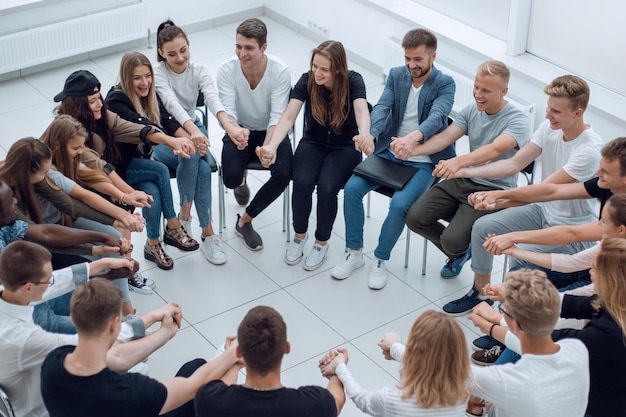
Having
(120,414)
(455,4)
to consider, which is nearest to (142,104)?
(120,414)

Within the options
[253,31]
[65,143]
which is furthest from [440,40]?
[65,143]

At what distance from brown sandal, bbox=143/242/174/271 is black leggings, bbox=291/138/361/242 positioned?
732 millimetres

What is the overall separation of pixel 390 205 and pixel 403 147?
0.32m

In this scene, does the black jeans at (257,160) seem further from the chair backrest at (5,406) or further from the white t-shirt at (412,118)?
the chair backrest at (5,406)

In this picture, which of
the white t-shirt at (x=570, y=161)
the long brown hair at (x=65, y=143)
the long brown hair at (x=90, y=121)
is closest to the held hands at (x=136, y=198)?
the long brown hair at (x=65, y=143)

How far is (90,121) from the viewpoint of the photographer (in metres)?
4.27

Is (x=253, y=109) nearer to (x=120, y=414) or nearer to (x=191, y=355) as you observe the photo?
(x=191, y=355)

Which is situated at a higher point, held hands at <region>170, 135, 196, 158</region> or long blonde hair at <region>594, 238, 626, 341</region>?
long blonde hair at <region>594, 238, 626, 341</region>

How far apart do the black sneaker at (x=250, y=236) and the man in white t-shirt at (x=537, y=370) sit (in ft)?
7.52

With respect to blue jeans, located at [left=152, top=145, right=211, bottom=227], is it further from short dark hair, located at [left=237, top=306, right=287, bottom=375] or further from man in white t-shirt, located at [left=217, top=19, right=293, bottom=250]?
short dark hair, located at [left=237, top=306, right=287, bottom=375]

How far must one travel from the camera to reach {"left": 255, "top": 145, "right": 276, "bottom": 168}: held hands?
15.1ft

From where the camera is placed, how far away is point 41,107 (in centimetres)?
631


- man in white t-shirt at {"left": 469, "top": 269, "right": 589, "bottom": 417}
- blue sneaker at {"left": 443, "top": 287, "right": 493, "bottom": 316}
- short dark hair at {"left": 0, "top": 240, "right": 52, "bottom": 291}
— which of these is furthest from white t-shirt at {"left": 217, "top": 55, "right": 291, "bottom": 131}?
man in white t-shirt at {"left": 469, "top": 269, "right": 589, "bottom": 417}

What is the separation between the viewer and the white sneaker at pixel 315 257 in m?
4.70
